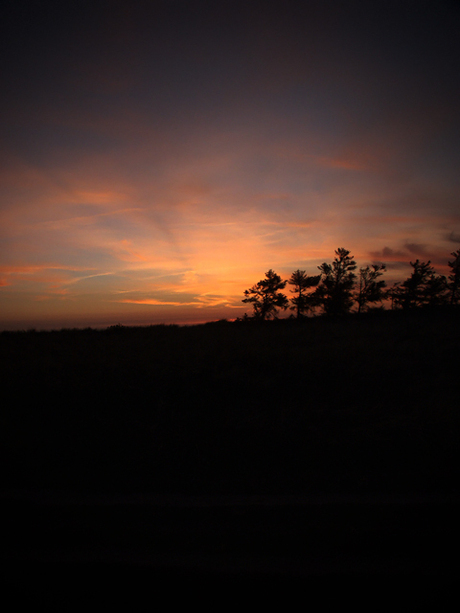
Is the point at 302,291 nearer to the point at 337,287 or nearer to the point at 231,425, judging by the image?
the point at 337,287

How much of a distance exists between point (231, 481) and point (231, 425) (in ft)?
3.84

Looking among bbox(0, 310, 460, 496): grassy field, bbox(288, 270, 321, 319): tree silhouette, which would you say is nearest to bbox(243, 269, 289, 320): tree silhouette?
bbox(288, 270, 321, 319): tree silhouette

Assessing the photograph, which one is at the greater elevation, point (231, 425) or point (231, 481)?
point (231, 425)

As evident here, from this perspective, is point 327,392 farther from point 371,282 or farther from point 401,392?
point 371,282

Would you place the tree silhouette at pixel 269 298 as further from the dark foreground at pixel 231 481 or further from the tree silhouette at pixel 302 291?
the dark foreground at pixel 231 481

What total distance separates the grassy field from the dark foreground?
0.09 feet

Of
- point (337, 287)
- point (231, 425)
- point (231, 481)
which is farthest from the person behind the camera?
point (337, 287)

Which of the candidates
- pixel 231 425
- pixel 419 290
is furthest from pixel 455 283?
pixel 231 425

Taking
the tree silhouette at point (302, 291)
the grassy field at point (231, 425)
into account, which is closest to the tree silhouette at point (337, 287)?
the tree silhouette at point (302, 291)

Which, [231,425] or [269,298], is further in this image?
[269,298]

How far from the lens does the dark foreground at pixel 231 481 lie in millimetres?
2605

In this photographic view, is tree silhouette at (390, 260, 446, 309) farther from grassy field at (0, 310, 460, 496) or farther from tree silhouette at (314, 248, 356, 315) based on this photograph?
grassy field at (0, 310, 460, 496)

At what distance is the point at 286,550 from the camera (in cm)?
288

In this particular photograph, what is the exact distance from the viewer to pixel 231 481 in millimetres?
4031
